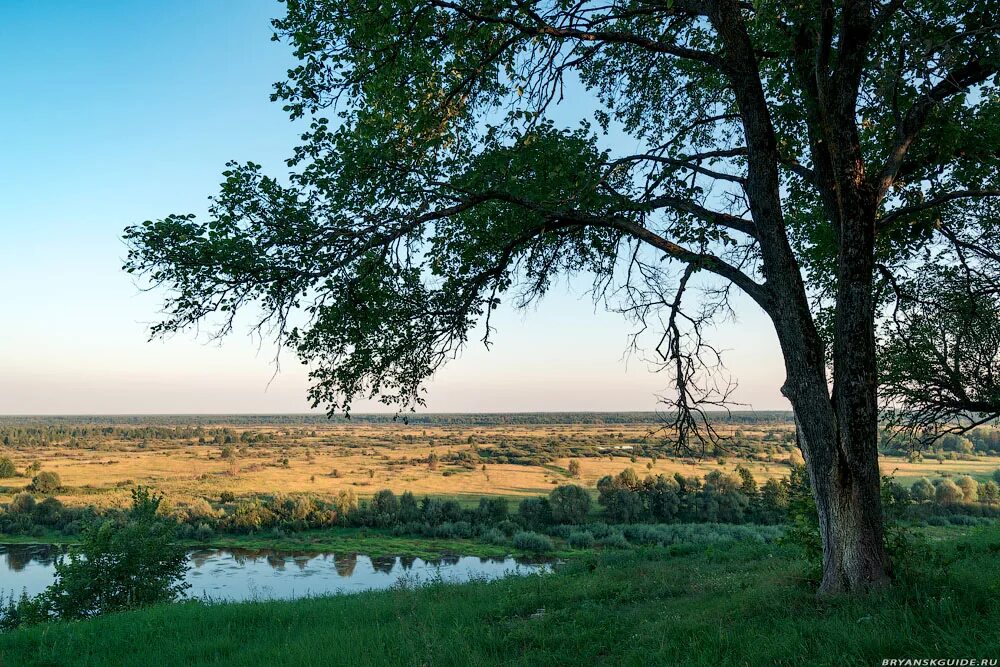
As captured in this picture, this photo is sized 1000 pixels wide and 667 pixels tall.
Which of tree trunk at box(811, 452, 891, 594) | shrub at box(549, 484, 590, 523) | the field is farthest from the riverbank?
tree trunk at box(811, 452, 891, 594)

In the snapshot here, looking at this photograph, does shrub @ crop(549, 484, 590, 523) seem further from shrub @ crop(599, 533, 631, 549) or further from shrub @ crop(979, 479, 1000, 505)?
shrub @ crop(979, 479, 1000, 505)

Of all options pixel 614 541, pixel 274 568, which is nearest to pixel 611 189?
pixel 614 541

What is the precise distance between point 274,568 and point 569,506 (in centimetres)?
2686

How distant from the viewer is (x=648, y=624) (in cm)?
743

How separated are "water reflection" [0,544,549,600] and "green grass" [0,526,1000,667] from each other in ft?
84.5

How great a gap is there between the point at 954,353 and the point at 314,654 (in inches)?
603

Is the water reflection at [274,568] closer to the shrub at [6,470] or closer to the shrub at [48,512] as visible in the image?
the shrub at [48,512]

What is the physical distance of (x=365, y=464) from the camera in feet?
338

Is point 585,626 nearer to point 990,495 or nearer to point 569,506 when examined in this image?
point 569,506

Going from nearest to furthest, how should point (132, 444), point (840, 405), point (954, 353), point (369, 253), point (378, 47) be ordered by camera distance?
1. point (840, 405)
2. point (378, 47)
3. point (369, 253)
4. point (954, 353)
5. point (132, 444)

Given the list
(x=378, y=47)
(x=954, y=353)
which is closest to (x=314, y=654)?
(x=378, y=47)

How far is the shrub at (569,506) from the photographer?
54219 mm

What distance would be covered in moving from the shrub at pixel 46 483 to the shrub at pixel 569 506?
6086 cm

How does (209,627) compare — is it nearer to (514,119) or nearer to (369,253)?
(369,253)
